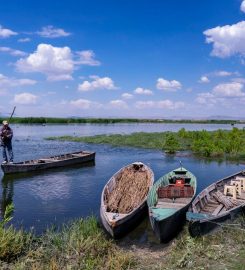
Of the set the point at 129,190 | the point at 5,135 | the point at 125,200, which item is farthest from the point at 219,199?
the point at 5,135

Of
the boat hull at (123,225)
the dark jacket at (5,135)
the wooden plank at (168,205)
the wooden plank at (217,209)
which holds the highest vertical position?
the dark jacket at (5,135)

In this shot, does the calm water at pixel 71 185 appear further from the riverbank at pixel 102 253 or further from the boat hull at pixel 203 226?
the riverbank at pixel 102 253

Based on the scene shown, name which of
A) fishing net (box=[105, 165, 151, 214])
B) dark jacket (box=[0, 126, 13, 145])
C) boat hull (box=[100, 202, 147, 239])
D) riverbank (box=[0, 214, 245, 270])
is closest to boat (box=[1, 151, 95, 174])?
dark jacket (box=[0, 126, 13, 145])

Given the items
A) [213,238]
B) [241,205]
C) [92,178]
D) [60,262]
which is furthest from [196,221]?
[92,178]

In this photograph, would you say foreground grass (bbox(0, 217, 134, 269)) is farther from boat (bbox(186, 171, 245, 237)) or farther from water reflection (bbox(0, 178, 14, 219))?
water reflection (bbox(0, 178, 14, 219))

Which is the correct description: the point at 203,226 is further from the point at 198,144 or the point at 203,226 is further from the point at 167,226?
the point at 198,144

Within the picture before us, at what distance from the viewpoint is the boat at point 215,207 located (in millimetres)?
10844

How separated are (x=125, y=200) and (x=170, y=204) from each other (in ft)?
6.28

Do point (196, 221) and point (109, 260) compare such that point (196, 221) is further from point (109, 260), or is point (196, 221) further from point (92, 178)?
point (92, 178)

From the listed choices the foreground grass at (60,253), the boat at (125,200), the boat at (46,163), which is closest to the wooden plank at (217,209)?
the boat at (125,200)

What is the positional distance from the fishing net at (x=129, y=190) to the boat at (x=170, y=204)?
2.14 ft

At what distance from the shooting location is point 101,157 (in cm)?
3278

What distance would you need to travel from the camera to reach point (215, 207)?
45.0 ft

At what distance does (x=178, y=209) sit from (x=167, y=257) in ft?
8.97
